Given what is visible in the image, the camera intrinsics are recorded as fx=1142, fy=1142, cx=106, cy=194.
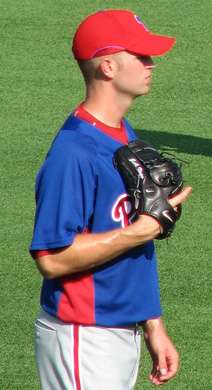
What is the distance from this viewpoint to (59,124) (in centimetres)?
959

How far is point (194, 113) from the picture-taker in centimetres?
996

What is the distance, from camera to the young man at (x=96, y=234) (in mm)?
3695

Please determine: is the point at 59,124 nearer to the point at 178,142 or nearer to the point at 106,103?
the point at 178,142

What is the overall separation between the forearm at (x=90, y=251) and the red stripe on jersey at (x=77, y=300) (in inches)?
Result: 2.5

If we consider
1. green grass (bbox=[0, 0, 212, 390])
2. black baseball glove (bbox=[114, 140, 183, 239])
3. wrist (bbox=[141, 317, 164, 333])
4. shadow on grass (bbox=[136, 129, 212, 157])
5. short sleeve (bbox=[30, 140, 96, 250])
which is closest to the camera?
short sleeve (bbox=[30, 140, 96, 250])

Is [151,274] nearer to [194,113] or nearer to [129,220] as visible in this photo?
[129,220]

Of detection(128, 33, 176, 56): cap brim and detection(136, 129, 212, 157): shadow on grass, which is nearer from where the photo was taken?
detection(128, 33, 176, 56): cap brim

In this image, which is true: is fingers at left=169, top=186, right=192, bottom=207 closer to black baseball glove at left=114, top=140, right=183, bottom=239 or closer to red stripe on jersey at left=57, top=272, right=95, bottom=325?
black baseball glove at left=114, top=140, right=183, bottom=239

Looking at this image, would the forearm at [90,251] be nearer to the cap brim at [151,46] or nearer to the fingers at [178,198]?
the fingers at [178,198]

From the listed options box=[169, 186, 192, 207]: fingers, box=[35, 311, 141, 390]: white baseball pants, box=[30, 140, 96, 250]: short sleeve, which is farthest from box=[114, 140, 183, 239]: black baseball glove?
box=[35, 311, 141, 390]: white baseball pants

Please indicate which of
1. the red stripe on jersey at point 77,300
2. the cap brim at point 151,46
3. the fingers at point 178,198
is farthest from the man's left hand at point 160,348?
the cap brim at point 151,46

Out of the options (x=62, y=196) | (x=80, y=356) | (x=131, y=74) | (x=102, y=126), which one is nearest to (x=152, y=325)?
(x=80, y=356)

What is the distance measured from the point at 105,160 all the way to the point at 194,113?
20.6 feet

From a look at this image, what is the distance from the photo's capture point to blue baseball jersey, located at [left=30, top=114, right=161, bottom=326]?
3684mm
